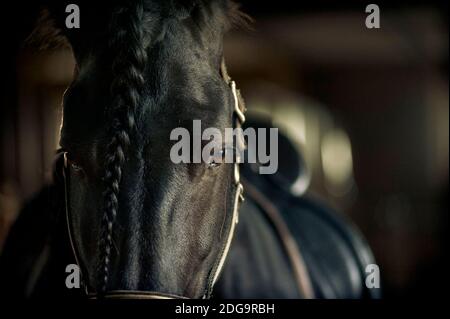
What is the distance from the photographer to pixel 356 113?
4.90m

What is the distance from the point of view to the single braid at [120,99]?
594 millimetres

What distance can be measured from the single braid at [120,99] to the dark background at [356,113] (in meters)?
3.27

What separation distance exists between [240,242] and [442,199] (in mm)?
3628

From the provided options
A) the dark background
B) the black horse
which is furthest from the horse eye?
the dark background

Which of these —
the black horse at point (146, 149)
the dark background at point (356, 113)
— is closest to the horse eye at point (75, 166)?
the black horse at point (146, 149)

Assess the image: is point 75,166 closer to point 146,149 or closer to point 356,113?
point 146,149

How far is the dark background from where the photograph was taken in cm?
407

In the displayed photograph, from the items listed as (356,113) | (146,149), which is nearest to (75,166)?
(146,149)

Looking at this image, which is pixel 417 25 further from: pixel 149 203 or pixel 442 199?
pixel 149 203

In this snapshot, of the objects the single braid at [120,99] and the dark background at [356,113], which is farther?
the dark background at [356,113]

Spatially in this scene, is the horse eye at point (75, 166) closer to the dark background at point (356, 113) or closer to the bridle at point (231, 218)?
the bridle at point (231, 218)

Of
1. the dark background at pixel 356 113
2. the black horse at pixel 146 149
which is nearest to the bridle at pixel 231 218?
the black horse at pixel 146 149

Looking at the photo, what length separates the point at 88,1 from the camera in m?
0.73

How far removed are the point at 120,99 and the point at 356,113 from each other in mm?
4460
